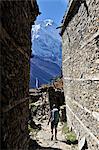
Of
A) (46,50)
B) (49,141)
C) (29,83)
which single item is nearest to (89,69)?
(29,83)

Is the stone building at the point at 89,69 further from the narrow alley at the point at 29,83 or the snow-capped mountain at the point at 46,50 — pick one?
the snow-capped mountain at the point at 46,50

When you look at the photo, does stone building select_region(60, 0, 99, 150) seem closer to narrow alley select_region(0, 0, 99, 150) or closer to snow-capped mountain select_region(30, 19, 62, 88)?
narrow alley select_region(0, 0, 99, 150)

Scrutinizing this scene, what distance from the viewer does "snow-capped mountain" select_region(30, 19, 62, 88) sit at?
78.9 meters

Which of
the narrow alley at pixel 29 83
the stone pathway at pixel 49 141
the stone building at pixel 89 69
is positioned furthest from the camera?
the stone pathway at pixel 49 141

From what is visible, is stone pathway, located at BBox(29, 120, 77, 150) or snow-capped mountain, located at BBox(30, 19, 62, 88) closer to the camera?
stone pathway, located at BBox(29, 120, 77, 150)

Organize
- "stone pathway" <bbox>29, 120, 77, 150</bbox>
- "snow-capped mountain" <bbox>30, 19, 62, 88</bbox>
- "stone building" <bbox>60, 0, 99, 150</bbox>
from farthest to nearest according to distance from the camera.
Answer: "snow-capped mountain" <bbox>30, 19, 62, 88</bbox>, "stone pathway" <bbox>29, 120, 77, 150</bbox>, "stone building" <bbox>60, 0, 99, 150</bbox>

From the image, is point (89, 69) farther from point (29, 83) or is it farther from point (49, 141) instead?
point (49, 141)

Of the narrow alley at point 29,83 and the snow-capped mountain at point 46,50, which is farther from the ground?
the snow-capped mountain at point 46,50

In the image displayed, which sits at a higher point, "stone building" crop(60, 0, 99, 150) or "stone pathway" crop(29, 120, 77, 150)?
"stone building" crop(60, 0, 99, 150)

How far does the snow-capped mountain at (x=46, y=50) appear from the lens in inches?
3108

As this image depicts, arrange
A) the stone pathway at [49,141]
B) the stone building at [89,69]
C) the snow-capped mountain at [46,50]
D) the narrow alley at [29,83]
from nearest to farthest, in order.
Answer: the narrow alley at [29,83] < the stone building at [89,69] < the stone pathway at [49,141] < the snow-capped mountain at [46,50]

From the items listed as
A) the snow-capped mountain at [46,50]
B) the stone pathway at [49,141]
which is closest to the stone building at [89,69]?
the stone pathway at [49,141]

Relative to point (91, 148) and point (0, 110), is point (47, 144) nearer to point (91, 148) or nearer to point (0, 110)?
point (91, 148)

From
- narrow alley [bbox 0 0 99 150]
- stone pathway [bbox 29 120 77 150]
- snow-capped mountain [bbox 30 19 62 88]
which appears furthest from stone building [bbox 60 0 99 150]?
snow-capped mountain [bbox 30 19 62 88]
